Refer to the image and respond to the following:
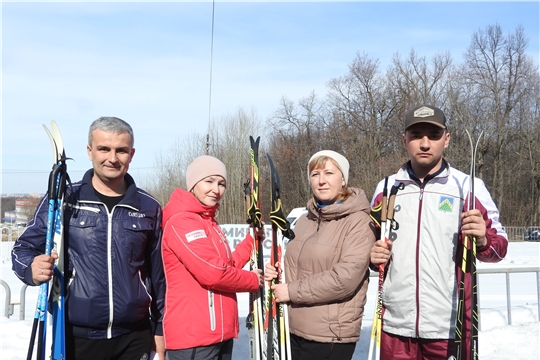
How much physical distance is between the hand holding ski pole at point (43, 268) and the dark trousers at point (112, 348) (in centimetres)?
42

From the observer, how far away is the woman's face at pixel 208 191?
3.43 metres

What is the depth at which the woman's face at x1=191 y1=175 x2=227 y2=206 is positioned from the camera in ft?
11.3

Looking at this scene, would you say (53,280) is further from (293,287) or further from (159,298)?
(293,287)

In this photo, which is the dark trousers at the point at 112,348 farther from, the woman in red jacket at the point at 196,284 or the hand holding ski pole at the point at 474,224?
the hand holding ski pole at the point at 474,224

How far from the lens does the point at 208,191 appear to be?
11.3 ft

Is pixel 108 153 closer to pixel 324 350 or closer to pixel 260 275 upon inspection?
pixel 260 275

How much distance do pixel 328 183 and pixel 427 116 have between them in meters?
0.73

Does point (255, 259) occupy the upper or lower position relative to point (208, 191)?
lower

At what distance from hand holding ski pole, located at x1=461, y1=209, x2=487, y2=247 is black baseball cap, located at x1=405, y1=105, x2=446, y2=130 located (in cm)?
57

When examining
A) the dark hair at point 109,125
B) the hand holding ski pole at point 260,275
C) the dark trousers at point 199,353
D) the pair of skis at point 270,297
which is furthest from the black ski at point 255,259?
the dark hair at point 109,125

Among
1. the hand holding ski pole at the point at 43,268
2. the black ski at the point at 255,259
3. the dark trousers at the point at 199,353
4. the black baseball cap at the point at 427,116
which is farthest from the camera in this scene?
the black ski at the point at 255,259

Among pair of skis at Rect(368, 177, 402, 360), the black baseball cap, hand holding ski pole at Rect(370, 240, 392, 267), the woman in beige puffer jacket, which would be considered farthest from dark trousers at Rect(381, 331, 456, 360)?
the black baseball cap

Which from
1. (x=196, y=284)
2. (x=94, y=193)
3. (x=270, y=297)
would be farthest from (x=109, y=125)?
(x=270, y=297)

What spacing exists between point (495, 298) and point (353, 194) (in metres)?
7.81
